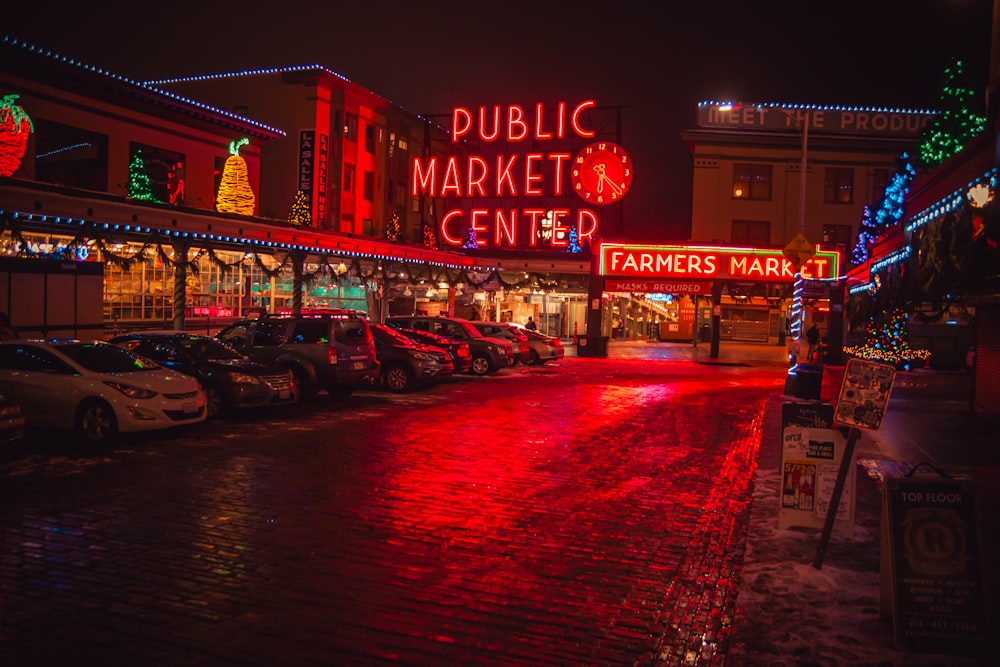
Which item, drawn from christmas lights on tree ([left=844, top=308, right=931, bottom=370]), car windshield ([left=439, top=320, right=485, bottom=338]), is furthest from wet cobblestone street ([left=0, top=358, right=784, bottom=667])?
christmas lights on tree ([left=844, top=308, right=931, bottom=370])

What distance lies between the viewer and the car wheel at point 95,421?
12.2 m

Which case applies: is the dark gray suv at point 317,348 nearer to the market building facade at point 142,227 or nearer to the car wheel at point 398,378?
the car wheel at point 398,378

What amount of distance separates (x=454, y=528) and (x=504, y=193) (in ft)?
132

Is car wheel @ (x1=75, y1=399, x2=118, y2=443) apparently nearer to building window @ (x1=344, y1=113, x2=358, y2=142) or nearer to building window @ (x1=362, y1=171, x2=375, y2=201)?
building window @ (x1=344, y1=113, x2=358, y2=142)

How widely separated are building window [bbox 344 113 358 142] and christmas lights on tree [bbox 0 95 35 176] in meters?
27.1

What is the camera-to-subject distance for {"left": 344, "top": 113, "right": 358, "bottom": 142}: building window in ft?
159

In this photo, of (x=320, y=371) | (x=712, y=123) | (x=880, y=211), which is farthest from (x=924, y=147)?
(x=712, y=123)

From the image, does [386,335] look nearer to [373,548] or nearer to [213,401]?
[213,401]

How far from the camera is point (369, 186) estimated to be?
5169 centimetres

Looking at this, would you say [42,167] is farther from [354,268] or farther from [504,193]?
[504,193]

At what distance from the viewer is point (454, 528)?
27.4ft

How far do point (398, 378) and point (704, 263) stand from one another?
22666 millimetres

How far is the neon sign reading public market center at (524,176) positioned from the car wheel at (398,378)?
25.7 metres

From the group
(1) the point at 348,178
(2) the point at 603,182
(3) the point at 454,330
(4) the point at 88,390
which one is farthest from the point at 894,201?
(1) the point at 348,178
